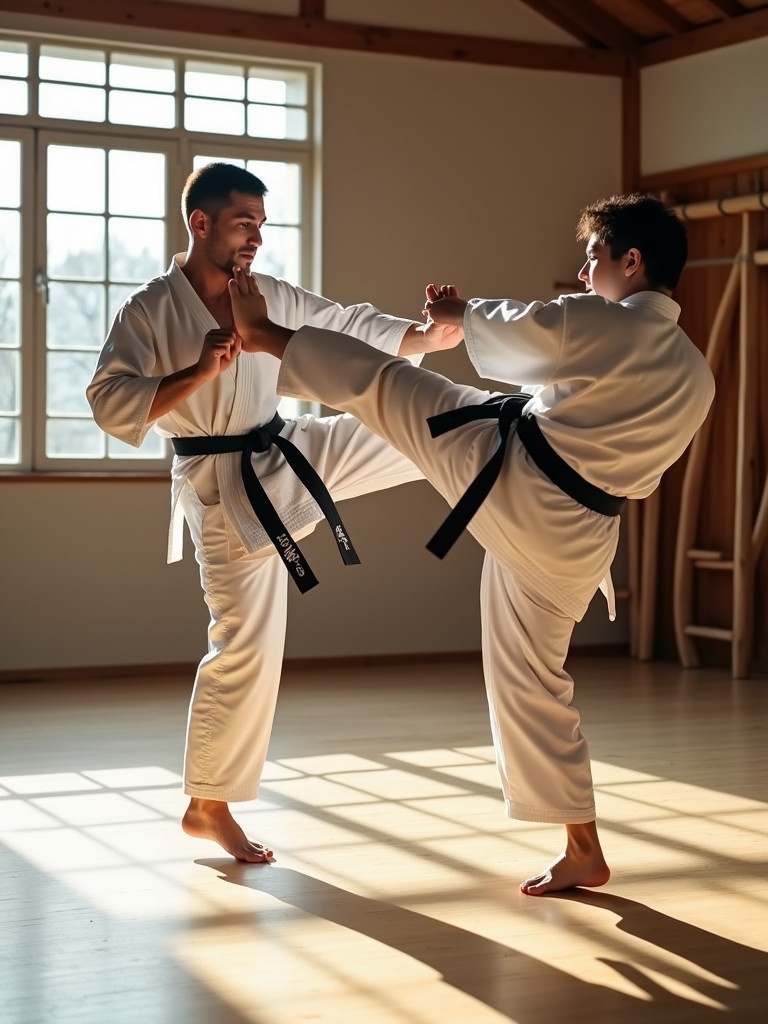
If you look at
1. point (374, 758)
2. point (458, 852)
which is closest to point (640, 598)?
point (374, 758)

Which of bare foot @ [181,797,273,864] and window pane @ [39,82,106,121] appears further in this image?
window pane @ [39,82,106,121]

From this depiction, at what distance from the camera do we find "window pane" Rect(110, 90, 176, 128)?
549cm

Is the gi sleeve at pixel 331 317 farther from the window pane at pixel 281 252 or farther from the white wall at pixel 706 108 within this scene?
the white wall at pixel 706 108

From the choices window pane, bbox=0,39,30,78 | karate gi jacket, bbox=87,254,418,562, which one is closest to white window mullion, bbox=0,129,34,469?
window pane, bbox=0,39,30,78

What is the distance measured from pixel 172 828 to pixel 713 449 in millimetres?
3555

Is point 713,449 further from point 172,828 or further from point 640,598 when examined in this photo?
point 172,828

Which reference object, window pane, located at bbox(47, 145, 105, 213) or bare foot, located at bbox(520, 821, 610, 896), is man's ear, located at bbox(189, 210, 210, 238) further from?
window pane, located at bbox(47, 145, 105, 213)

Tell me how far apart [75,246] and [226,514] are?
3.01 metres

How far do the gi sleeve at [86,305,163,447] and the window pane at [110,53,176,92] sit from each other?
3013 millimetres

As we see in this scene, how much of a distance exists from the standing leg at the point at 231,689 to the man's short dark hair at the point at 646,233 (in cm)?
98

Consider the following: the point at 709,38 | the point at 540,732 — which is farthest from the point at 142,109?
the point at 540,732

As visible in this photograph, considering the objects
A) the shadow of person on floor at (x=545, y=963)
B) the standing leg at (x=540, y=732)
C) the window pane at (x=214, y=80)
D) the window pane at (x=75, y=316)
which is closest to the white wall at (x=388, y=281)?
the window pane at (x=214, y=80)

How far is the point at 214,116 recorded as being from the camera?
18.6 feet

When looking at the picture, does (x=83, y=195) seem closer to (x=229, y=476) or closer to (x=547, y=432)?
(x=229, y=476)
